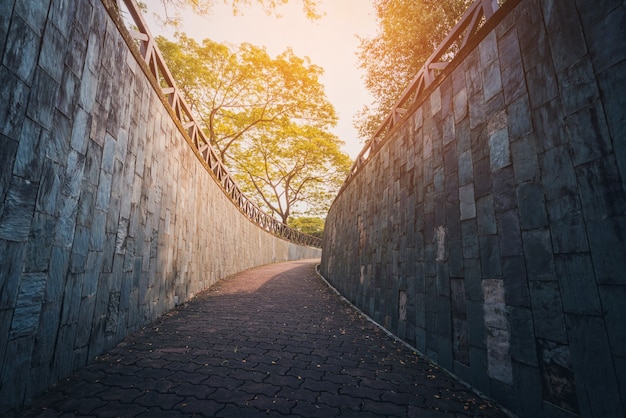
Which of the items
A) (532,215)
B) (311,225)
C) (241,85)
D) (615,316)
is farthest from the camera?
(311,225)

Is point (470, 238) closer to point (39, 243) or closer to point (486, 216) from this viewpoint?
point (486, 216)

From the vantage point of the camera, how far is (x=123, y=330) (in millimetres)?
3705

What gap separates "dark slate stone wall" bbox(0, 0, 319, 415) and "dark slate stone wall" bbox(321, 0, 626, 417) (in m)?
3.83

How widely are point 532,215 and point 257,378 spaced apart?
2.86 m

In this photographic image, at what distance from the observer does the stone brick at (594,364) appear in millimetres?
1661

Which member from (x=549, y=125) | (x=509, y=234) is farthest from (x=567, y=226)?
(x=549, y=125)

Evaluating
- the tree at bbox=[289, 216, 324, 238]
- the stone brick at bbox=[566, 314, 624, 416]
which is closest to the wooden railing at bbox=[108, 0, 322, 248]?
the stone brick at bbox=[566, 314, 624, 416]

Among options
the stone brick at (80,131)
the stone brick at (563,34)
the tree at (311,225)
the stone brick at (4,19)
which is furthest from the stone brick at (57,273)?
the tree at (311,225)

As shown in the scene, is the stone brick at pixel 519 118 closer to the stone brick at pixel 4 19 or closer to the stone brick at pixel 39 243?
the stone brick at pixel 4 19

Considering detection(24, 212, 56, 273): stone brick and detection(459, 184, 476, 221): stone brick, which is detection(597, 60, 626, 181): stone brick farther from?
detection(24, 212, 56, 273): stone brick

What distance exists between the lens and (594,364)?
1756 millimetres

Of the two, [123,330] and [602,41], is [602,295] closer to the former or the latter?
[602,41]

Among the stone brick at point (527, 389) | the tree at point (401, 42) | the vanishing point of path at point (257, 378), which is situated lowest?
the vanishing point of path at point (257, 378)

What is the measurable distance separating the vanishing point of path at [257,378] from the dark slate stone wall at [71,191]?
1.27 feet
